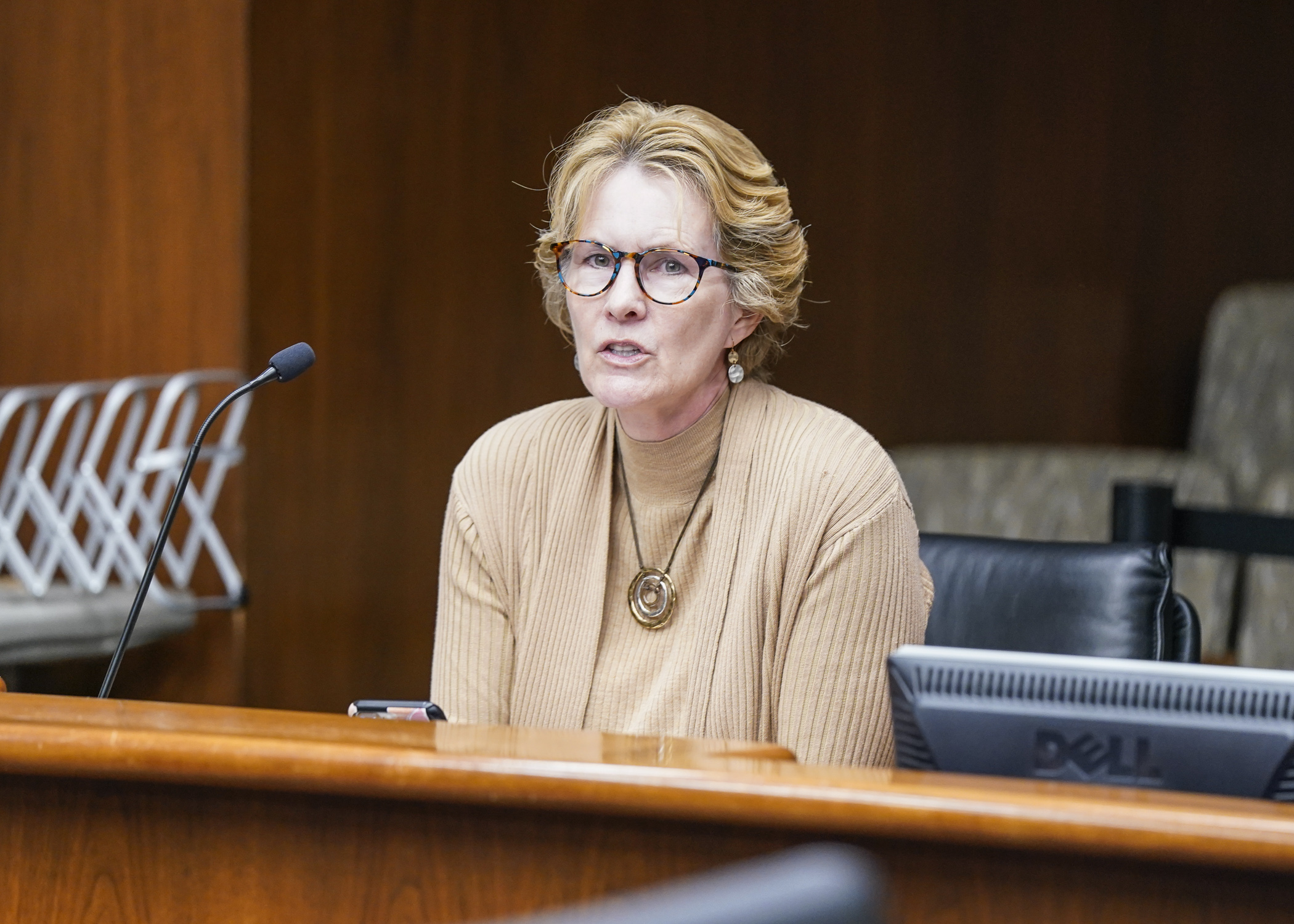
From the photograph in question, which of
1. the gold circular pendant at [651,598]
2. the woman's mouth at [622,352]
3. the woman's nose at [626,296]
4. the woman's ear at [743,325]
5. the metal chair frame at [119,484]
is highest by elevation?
the woman's nose at [626,296]

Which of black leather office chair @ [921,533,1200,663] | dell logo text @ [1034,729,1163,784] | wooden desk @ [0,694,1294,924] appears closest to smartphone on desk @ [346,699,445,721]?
wooden desk @ [0,694,1294,924]

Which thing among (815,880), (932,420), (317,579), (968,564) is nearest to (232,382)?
(317,579)

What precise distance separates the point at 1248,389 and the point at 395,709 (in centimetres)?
300

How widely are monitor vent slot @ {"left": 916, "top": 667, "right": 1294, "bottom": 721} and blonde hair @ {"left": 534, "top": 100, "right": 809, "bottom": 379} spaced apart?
0.87m

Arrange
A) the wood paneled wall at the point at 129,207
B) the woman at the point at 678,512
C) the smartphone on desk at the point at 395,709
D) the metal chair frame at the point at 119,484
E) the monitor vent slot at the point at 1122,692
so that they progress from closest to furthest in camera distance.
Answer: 1. the monitor vent slot at the point at 1122,692
2. the smartphone on desk at the point at 395,709
3. the woman at the point at 678,512
4. the metal chair frame at the point at 119,484
5. the wood paneled wall at the point at 129,207

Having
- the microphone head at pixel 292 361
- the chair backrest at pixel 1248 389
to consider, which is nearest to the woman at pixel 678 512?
the microphone head at pixel 292 361

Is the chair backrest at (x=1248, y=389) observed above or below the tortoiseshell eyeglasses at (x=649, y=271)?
below

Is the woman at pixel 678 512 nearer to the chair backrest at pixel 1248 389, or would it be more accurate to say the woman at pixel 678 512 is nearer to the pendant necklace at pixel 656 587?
the pendant necklace at pixel 656 587

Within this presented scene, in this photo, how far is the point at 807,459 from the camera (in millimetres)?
1718

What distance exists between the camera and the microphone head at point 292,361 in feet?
5.12

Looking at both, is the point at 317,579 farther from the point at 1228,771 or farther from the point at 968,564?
the point at 1228,771

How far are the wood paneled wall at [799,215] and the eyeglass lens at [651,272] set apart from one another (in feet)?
6.96

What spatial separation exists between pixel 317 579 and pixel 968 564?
230cm

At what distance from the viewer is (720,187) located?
176 centimetres
